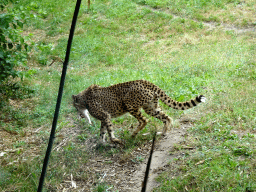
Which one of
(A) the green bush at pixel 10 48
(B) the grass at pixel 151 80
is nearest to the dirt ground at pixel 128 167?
(B) the grass at pixel 151 80

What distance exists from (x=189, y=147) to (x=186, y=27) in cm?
763

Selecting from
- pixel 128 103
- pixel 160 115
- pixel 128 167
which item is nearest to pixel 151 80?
pixel 160 115

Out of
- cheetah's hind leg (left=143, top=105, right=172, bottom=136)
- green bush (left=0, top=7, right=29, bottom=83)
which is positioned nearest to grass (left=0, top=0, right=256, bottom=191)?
cheetah's hind leg (left=143, top=105, right=172, bottom=136)

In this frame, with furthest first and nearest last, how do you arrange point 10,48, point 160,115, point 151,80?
point 151,80 → point 10,48 → point 160,115

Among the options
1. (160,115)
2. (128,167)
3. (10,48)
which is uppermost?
(10,48)

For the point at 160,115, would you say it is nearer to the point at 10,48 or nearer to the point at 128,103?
the point at 128,103

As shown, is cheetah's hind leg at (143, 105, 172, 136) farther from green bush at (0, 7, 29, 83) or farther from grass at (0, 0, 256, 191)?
green bush at (0, 7, 29, 83)

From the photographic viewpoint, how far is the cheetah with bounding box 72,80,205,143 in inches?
210

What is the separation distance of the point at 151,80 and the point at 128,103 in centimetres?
226

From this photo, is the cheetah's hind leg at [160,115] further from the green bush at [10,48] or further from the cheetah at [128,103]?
the green bush at [10,48]

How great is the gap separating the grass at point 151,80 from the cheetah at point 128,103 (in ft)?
1.08

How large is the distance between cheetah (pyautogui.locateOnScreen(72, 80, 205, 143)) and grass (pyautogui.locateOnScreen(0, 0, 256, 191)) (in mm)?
328

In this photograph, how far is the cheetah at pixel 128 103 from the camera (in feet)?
17.5

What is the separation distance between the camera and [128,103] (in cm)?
538
